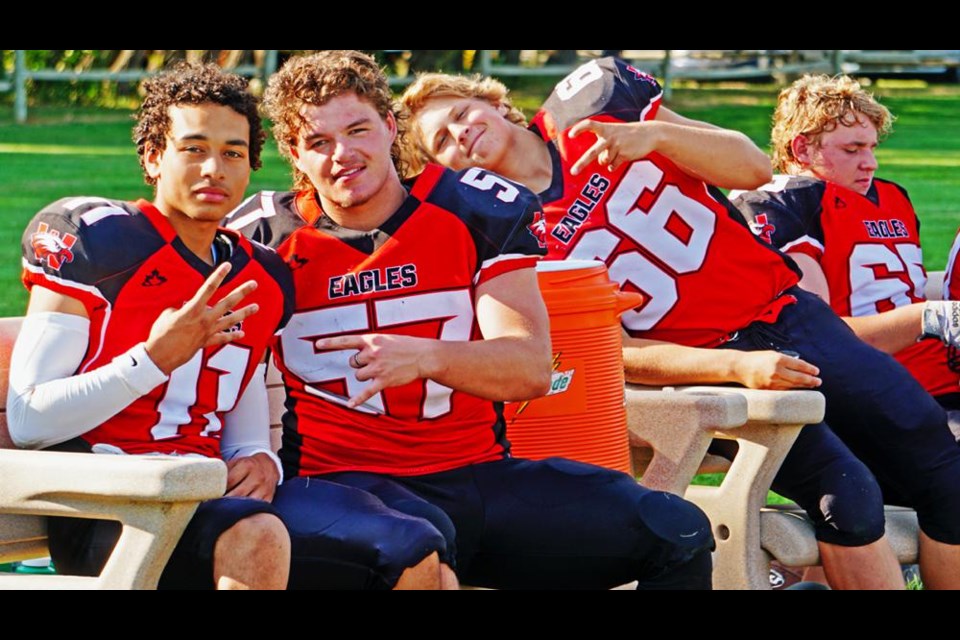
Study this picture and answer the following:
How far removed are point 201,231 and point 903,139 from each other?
1756 cm

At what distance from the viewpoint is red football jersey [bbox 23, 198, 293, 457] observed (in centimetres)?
347

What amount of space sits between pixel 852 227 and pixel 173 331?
239 centimetres

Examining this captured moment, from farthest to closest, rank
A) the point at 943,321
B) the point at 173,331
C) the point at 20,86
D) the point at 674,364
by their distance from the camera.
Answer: the point at 20,86 → the point at 943,321 → the point at 674,364 → the point at 173,331

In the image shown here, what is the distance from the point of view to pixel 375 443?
374 cm

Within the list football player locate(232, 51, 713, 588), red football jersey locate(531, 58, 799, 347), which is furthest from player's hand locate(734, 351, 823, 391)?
football player locate(232, 51, 713, 588)

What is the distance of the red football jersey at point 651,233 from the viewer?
4.57 meters

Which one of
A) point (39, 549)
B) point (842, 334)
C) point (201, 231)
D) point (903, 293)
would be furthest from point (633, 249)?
point (39, 549)

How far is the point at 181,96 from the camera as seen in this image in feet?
12.0

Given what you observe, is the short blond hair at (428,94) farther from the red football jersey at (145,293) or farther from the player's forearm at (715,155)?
the red football jersey at (145,293)

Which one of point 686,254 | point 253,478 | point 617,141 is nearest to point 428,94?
point 617,141

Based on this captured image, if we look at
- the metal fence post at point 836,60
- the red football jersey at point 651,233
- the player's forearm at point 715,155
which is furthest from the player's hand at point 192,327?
the metal fence post at point 836,60

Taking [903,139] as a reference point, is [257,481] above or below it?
below

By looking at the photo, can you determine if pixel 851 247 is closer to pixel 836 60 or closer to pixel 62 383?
pixel 62 383
